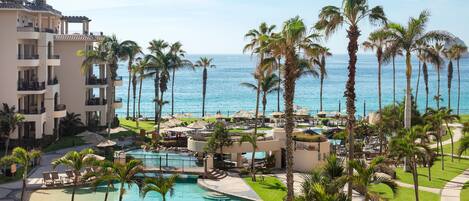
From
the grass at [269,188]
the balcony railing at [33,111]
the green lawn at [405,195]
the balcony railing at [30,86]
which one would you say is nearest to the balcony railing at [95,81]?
the balcony railing at [30,86]

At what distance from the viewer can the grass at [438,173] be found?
40706 mm

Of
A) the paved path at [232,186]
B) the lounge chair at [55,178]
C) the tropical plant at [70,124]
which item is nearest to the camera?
the paved path at [232,186]

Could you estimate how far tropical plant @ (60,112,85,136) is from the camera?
59.5m

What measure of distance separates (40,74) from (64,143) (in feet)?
22.1

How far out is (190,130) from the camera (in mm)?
58562

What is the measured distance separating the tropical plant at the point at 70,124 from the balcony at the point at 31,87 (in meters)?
6.44

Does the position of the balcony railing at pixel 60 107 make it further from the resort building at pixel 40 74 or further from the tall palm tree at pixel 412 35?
the tall palm tree at pixel 412 35

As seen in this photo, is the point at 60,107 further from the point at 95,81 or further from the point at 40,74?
the point at 95,81

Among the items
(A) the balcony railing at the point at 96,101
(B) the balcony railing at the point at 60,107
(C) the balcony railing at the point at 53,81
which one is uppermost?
(C) the balcony railing at the point at 53,81

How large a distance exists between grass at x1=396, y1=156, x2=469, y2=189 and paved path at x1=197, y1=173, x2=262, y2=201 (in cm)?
1115

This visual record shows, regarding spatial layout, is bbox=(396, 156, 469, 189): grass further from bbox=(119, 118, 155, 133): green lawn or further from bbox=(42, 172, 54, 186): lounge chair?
bbox=(119, 118, 155, 133): green lawn

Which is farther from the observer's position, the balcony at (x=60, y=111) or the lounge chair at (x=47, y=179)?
the balcony at (x=60, y=111)

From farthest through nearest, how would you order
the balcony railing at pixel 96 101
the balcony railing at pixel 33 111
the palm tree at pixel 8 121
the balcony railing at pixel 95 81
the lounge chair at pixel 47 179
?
1. the balcony railing at pixel 96 101
2. the balcony railing at pixel 95 81
3. the balcony railing at pixel 33 111
4. the palm tree at pixel 8 121
5. the lounge chair at pixel 47 179

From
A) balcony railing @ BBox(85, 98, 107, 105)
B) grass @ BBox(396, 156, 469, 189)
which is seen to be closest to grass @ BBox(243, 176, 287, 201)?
grass @ BBox(396, 156, 469, 189)
